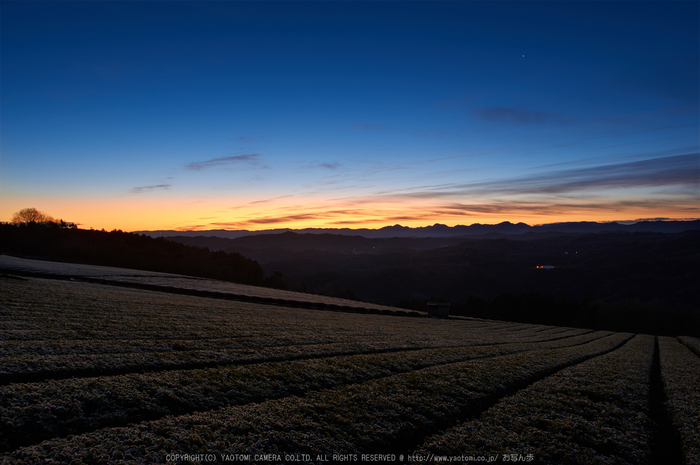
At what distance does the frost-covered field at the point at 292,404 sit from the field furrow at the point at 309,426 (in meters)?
0.03

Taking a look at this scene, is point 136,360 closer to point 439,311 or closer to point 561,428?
point 561,428

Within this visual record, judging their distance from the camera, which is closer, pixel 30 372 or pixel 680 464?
pixel 680 464

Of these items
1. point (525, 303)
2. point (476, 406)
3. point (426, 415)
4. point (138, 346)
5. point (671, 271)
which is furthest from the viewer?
point (671, 271)

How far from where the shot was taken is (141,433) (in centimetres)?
673

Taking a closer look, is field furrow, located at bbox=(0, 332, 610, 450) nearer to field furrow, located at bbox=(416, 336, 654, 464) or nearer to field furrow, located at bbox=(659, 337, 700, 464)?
field furrow, located at bbox=(416, 336, 654, 464)

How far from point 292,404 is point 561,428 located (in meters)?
7.27

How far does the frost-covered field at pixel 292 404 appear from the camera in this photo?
22.0ft

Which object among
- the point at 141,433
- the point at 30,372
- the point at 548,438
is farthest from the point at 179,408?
the point at 548,438

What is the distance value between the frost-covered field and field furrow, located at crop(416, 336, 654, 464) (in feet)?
0.15


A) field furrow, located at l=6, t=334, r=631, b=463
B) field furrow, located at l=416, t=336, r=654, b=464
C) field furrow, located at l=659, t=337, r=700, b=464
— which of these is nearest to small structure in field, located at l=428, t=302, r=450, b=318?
field furrow, located at l=659, t=337, r=700, b=464

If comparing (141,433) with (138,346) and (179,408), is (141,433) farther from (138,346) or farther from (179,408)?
(138,346)

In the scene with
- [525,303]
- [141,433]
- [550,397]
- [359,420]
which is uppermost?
[141,433]

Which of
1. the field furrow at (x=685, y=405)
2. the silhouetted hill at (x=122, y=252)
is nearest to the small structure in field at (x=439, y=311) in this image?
the field furrow at (x=685, y=405)

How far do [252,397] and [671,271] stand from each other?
26841cm
